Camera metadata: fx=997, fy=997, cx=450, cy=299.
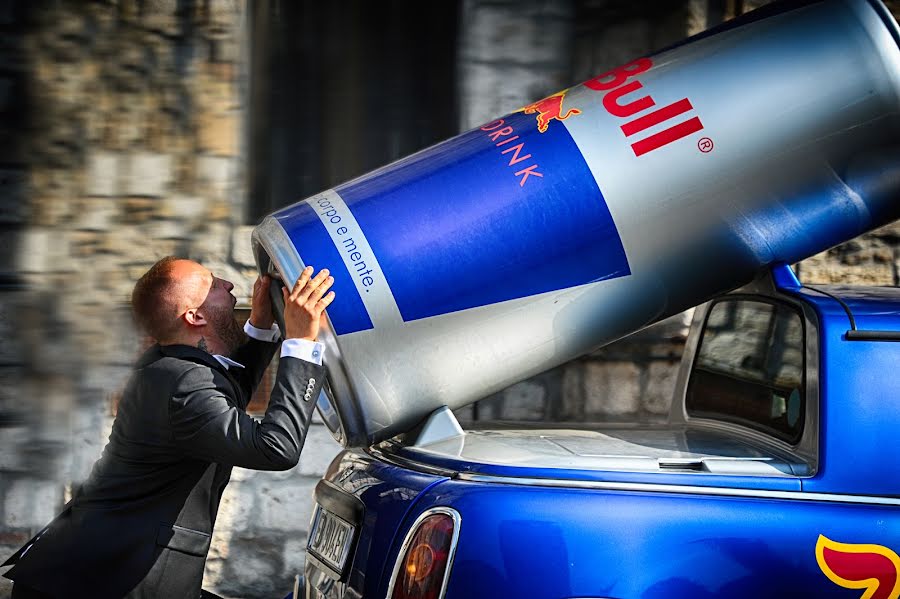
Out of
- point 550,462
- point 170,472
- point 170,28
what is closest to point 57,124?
point 170,28

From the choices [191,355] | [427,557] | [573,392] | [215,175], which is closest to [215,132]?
[215,175]

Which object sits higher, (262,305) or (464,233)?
(464,233)

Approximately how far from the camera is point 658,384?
5.20 m

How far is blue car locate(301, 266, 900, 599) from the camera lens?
2.19 meters

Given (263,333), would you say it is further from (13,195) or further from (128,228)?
(13,195)

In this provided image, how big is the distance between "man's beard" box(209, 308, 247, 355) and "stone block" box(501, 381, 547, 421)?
2.48 m

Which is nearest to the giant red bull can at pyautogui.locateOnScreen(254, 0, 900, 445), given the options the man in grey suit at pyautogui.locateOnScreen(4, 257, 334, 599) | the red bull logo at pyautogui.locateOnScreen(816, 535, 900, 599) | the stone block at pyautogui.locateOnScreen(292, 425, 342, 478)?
the man in grey suit at pyautogui.locateOnScreen(4, 257, 334, 599)

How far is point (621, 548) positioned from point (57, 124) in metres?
3.82

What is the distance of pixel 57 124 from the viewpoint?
4898mm

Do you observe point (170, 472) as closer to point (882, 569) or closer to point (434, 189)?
point (434, 189)

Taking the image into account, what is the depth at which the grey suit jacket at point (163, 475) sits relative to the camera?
2486mm

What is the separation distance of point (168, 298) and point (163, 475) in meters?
0.48

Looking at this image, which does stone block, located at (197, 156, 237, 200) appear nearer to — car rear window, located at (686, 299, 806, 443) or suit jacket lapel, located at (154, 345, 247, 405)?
suit jacket lapel, located at (154, 345, 247, 405)

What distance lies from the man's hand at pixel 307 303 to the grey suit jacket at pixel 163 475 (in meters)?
0.08
